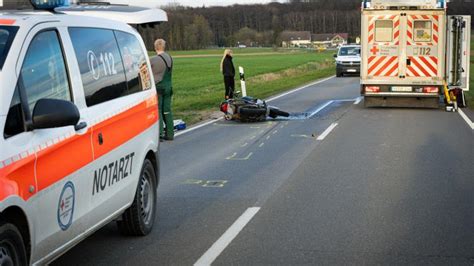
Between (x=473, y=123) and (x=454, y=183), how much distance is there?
26.8 ft

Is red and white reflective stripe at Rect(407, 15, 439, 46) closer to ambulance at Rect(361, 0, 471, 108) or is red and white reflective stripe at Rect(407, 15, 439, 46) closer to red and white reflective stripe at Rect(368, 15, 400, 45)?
ambulance at Rect(361, 0, 471, 108)

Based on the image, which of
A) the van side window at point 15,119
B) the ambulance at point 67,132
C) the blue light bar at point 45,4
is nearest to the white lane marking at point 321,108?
the ambulance at point 67,132

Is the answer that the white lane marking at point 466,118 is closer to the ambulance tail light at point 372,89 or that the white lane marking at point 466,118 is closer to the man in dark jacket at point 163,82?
the ambulance tail light at point 372,89

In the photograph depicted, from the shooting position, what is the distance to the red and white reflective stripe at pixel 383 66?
21.7 m

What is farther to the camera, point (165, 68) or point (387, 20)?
point (387, 20)

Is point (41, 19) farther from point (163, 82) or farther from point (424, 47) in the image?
point (424, 47)

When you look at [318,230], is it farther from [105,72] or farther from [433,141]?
[433,141]

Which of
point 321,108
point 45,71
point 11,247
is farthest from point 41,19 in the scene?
point 321,108

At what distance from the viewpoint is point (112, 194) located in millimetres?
5832

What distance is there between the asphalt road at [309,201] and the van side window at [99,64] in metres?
1.40

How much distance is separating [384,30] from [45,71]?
18.1 m

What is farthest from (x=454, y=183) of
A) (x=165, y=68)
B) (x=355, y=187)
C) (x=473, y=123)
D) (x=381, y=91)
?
(x=381, y=91)

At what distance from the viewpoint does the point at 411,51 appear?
21.7 m

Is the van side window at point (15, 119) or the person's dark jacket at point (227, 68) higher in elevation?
the van side window at point (15, 119)
